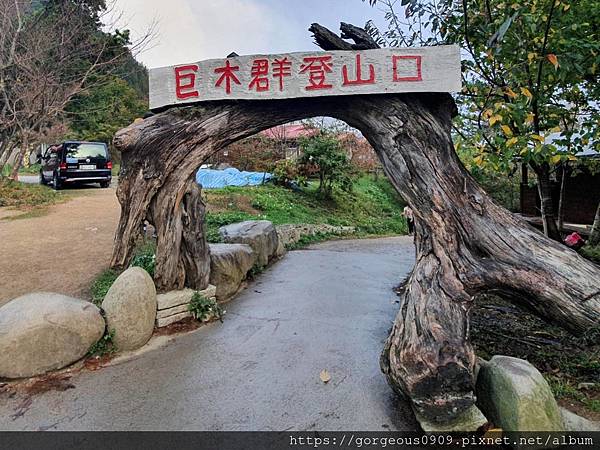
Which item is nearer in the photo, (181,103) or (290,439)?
(290,439)

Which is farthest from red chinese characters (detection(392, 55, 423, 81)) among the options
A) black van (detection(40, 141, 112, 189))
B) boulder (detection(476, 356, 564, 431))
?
black van (detection(40, 141, 112, 189))

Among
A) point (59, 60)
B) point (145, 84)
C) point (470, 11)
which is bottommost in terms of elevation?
point (470, 11)

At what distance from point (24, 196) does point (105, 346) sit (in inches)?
361

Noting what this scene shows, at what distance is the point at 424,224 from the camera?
10.9 ft

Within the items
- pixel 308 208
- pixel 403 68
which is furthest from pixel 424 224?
pixel 308 208

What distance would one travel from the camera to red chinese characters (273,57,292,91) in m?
3.50

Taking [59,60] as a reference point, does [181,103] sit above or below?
below

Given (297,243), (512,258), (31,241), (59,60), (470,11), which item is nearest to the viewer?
(512,258)

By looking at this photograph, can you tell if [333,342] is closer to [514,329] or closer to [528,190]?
[514,329]

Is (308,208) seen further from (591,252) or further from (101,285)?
(101,285)

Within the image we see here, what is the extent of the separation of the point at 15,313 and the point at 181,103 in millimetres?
2282

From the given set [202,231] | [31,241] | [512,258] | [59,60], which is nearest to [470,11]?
[512,258]

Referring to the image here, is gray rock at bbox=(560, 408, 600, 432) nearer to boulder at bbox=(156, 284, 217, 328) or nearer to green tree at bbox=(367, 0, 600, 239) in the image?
green tree at bbox=(367, 0, 600, 239)

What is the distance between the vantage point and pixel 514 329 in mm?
4004
